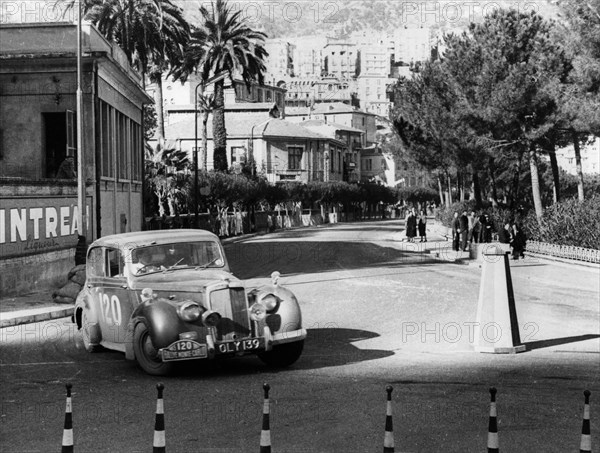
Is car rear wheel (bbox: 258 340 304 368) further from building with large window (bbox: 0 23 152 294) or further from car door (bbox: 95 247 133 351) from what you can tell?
building with large window (bbox: 0 23 152 294)

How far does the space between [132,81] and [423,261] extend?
14.6 metres

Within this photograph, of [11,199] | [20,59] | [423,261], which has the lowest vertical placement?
[423,261]

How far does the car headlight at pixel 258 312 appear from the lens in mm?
11438

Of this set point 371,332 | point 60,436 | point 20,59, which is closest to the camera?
point 60,436

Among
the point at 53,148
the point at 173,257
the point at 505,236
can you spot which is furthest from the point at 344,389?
the point at 505,236

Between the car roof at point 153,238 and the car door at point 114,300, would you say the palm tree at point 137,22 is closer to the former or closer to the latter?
the car roof at point 153,238

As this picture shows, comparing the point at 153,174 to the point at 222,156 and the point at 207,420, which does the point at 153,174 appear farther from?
the point at 207,420

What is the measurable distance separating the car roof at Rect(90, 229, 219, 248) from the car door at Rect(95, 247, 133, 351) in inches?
5.7

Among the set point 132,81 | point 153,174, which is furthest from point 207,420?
point 153,174

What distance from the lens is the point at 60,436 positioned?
8.20 m

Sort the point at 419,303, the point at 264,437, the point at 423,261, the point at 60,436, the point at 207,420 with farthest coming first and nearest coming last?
1. the point at 423,261
2. the point at 419,303
3. the point at 207,420
4. the point at 60,436
5. the point at 264,437

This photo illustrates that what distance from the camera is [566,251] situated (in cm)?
3338

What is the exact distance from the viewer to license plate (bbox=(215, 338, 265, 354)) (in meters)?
11.0

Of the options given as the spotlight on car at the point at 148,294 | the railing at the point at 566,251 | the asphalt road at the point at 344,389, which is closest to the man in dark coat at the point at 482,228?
the railing at the point at 566,251
